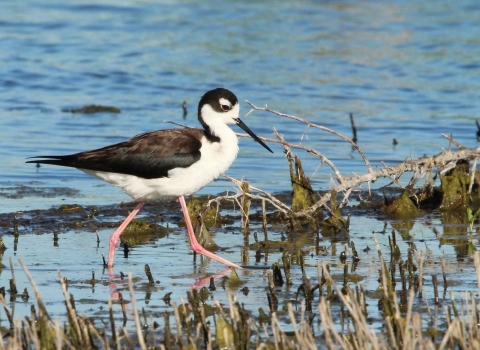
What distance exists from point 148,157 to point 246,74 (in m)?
10.8

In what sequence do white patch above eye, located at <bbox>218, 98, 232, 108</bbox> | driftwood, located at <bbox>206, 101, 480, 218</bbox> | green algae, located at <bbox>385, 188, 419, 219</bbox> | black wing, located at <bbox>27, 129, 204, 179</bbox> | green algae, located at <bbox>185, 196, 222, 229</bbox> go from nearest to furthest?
1. black wing, located at <bbox>27, 129, 204, 179</bbox>
2. white patch above eye, located at <bbox>218, 98, 232, 108</bbox>
3. driftwood, located at <bbox>206, 101, 480, 218</bbox>
4. green algae, located at <bbox>185, 196, 222, 229</bbox>
5. green algae, located at <bbox>385, 188, 419, 219</bbox>

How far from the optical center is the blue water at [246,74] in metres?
13.0

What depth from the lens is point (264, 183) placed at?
1123 centimetres

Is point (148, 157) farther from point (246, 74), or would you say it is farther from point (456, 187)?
point (246, 74)

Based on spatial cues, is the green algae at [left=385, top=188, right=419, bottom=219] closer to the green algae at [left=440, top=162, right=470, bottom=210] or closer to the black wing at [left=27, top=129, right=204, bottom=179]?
the green algae at [left=440, top=162, right=470, bottom=210]

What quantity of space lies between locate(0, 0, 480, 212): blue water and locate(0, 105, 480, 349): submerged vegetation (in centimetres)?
166

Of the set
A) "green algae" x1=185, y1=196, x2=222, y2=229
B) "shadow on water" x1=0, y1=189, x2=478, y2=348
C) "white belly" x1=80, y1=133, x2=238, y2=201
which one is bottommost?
"shadow on water" x1=0, y1=189, x2=478, y2=348

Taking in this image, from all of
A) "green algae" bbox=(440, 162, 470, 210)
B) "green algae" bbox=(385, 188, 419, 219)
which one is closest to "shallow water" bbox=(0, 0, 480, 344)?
"green algae" bbox=(385, 188, 419, 219)

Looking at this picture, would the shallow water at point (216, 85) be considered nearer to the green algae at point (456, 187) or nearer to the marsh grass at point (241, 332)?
the green algae at point (456, 187)

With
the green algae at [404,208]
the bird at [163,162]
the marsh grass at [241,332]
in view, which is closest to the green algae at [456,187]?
the green algae at [404,208]

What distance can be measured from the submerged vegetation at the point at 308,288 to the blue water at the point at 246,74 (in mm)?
1659

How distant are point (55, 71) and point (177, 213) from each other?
9701mm

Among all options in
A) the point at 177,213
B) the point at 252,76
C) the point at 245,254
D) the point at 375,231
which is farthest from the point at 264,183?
the point at 252,76

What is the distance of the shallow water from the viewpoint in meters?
8.17
